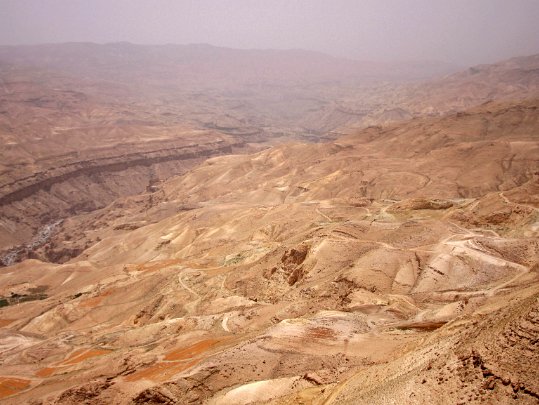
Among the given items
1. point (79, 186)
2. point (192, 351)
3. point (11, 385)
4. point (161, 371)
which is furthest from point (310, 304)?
point (79, 186)

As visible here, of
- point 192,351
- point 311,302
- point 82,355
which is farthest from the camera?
point 82,355

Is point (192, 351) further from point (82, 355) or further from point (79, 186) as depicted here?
point (79, 186)

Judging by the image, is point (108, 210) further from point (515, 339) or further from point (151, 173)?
point (515, 339)

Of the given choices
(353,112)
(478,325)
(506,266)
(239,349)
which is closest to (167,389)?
(239,349)

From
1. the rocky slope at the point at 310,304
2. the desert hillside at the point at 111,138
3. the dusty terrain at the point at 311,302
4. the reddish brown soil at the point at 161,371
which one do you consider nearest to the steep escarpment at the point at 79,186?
the desert hillside at the point at 111,138

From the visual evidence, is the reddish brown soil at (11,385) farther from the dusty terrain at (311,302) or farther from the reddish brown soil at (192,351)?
the reddish brown soil at (192,351)

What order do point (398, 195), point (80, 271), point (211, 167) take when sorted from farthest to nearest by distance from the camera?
1. point (211, 167)
2. point (398, 195)
3. point (80, 271)
